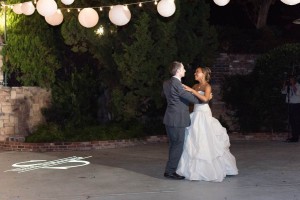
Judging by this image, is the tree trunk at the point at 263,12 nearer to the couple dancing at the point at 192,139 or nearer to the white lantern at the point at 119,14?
the white lantern at the point at 119,14

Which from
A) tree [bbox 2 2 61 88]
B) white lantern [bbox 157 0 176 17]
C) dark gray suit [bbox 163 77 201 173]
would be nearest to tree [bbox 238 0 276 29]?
tree [bbox 2 2 61 88]

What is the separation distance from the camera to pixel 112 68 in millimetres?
13398

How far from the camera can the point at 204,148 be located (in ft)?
28.2

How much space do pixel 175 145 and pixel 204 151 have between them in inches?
Result: 17.5

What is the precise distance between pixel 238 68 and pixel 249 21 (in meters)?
8.53

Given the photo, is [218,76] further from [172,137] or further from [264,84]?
[172,137]

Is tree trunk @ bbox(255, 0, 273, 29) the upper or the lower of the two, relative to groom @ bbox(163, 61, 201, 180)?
upper

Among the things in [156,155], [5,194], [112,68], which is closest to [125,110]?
[112,68]

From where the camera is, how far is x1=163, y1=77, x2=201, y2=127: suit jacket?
8.59m

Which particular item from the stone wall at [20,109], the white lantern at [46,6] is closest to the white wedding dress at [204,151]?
the white lantern at [46,6]

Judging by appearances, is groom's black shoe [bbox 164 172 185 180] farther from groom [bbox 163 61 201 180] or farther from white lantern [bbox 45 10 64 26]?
white lantern [bbox 45 10 64 26]

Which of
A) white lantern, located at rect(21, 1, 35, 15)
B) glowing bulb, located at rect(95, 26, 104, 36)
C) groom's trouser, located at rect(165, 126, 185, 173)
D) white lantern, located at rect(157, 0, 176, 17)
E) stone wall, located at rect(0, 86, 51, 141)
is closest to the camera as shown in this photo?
groom's trouser, located at rect(165, 126, 185, 173)

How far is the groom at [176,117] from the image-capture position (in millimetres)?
8602

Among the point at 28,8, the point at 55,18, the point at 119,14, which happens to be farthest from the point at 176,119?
the point at 28,8
